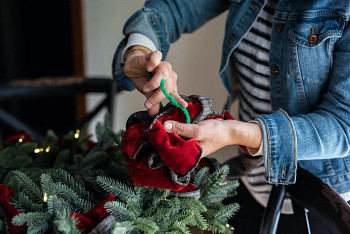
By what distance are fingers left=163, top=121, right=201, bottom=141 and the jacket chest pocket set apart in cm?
28

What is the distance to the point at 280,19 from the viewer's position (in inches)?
24.5

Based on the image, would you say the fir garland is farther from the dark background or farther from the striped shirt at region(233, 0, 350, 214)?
the dark background

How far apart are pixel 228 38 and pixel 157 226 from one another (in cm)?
46

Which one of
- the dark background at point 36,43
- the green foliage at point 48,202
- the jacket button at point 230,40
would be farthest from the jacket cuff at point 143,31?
the dark background at point 36,43

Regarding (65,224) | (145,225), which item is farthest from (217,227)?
(65,224)

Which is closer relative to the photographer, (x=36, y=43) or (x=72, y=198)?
(x=72, y=198)

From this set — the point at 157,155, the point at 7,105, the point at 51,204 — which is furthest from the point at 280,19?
the point at 7,105

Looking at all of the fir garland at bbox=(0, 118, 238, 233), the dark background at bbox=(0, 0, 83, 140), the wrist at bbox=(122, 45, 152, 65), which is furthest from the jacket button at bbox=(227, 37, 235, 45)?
the dark background at bbox=(0, 0, 83, 140)

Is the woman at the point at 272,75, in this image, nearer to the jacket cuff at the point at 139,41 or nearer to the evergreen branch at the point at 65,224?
the jacket cuff at the point at 139,41

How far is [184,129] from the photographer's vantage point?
438mm

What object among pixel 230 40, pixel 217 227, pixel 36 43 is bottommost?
pixel 36 43

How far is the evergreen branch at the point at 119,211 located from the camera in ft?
1.47

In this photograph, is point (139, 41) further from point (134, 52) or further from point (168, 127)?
point (168, 127)

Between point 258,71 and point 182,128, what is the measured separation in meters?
0.33
